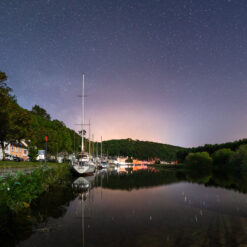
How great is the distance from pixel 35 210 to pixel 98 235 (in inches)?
273

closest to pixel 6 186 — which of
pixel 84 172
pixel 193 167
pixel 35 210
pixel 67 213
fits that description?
pixel 35 210

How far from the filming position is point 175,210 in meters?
18.0

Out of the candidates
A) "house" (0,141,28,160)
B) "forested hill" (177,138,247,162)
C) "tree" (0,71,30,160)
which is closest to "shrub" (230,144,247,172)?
"forested hill" (177,138,247,162)

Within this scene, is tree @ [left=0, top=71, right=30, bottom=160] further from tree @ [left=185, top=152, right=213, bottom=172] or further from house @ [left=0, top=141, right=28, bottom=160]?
tree @ [left=185, top=152, right=213, bottom=172]

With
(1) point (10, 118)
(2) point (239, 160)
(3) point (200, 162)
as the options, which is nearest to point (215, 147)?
(3) point (200, 162)

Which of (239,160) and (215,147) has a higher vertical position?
(215,147)

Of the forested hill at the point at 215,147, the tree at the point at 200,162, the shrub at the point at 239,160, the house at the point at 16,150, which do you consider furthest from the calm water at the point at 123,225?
the forested hill at the point at 215,147

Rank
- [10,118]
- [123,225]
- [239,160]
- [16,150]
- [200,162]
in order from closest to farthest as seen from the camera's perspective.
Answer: [123,225] → [10,118] → [239,160] → [16,150] → [200,162]

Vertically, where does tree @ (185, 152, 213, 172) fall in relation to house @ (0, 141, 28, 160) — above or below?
below

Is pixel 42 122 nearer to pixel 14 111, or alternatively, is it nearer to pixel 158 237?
pixel 14 111

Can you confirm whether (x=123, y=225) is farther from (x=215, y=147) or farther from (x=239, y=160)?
(x=215, y=147)

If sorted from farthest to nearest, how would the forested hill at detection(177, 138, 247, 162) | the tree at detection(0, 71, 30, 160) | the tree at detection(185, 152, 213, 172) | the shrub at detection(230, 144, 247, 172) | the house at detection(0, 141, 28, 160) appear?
the forested hill at detection(177, 138, 247, 162)
the tree at detection(185, 152, 213, 172)
the shrub at detection(230, 144, 247, 172)
the house at detection(0, 141, 28, 160)
the tree at detection(0, 71, 30, 160)

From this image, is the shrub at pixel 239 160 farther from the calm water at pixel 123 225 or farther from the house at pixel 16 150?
the house at pixel 16 150

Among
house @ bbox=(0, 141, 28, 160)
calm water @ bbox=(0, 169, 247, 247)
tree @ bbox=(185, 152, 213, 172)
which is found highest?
house @ bbox=(0, 141, 28, 160)
